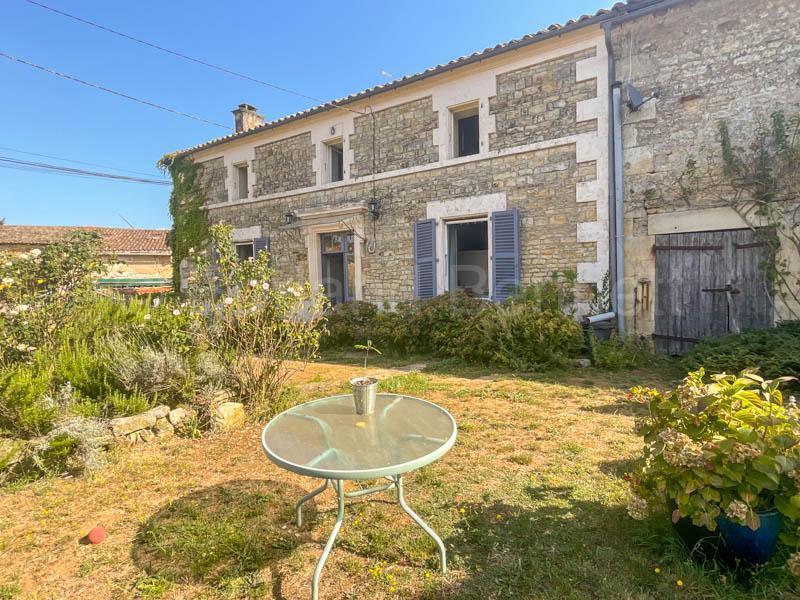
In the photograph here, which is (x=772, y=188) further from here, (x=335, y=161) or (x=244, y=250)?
(x=244, y=250)

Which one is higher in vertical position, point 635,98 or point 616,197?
point 635,98

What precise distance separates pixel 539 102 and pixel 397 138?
281 cm

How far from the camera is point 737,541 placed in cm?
180

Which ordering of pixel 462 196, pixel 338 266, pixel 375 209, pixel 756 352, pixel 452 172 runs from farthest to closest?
pixel 338 266 → pixel 375 209 → pixel 452 172 → pixel 462 196 → pixel 756 352

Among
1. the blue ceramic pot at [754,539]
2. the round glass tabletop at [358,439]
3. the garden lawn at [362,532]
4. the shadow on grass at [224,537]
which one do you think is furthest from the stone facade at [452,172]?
the shadow on grass at [224,537]

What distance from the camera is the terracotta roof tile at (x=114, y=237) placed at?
1861 cm

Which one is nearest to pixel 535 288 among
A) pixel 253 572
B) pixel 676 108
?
pixel 676 108

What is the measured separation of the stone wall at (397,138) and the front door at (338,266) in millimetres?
1564

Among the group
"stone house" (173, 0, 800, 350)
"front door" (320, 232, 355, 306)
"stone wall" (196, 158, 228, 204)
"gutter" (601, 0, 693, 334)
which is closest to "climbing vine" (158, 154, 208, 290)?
"stone wall" (196, 158, 228, 204)

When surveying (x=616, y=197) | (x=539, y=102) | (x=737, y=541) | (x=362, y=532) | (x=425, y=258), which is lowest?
(x=362, y=532)

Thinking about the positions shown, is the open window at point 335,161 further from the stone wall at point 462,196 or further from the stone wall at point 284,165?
the stone wall at point 462,196

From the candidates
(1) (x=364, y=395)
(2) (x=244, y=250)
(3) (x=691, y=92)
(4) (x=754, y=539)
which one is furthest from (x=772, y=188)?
(2) (x=244, y=250)

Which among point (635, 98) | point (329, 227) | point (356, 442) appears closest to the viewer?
point (356, 442)

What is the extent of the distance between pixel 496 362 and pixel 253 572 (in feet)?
15.6
